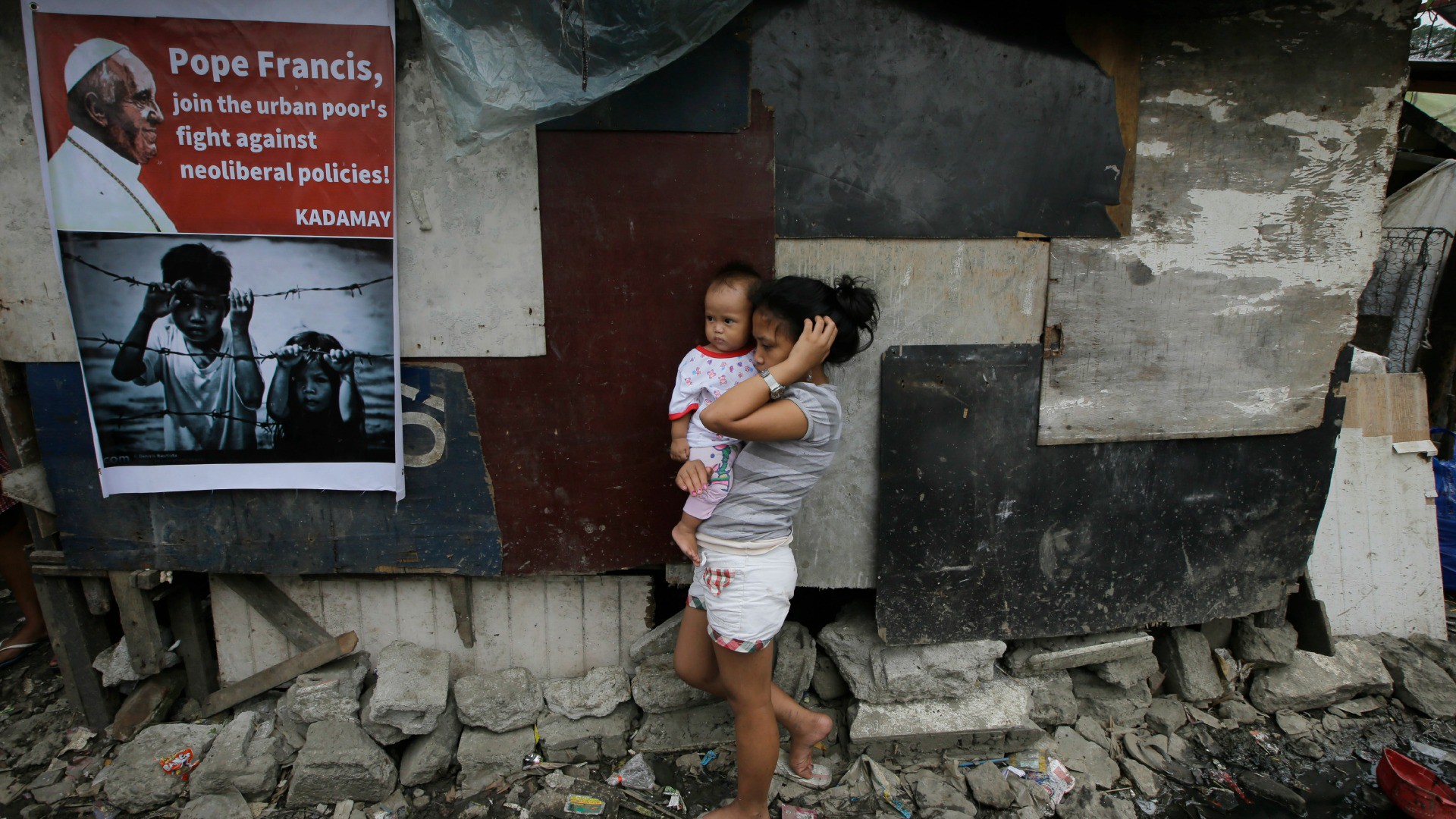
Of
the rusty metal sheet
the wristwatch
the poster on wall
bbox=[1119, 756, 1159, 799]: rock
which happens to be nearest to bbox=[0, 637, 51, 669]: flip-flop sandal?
the rusty metal sheet

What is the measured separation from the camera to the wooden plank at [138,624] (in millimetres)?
2844

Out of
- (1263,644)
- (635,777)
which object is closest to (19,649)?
(635,777)

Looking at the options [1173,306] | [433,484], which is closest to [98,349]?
[433,484]

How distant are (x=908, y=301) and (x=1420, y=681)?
119 inches

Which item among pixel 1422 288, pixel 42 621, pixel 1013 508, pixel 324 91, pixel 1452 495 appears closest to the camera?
pixel 324 91

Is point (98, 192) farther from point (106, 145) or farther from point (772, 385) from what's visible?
point (772, 385)

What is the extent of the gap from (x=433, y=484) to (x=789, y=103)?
1913mm

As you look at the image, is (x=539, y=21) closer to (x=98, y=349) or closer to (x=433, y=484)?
(x=433, y=484)

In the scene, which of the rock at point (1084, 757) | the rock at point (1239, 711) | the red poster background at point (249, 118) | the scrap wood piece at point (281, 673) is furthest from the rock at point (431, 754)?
the rock at point (1239, 711)

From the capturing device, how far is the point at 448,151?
2293 millimetres

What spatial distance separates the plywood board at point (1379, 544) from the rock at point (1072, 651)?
119 cm

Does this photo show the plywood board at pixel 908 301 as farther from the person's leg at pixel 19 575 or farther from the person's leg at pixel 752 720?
the person's leg at pixel 19 575

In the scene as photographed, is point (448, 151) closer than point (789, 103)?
Yes

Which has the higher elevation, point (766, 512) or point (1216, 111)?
point (1216, 111)
